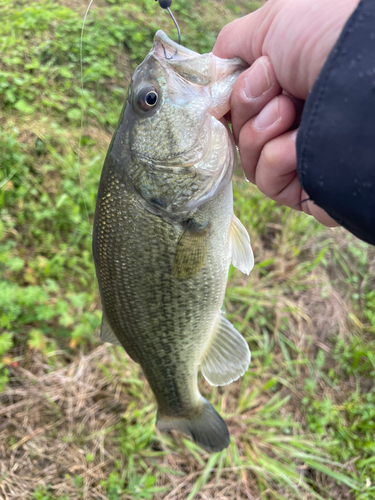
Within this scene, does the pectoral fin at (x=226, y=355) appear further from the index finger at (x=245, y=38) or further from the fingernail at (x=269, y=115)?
the index finger at (x=245, y=38)

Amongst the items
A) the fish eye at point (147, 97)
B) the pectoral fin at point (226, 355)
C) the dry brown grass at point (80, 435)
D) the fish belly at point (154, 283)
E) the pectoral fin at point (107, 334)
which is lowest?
the dry brown grass at point (80, 435)

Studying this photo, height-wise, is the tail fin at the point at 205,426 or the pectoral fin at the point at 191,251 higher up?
the pectoral fin at the point at 191,251

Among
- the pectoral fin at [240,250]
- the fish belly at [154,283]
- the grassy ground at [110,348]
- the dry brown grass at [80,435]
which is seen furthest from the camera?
the grassy ground at [110,348]

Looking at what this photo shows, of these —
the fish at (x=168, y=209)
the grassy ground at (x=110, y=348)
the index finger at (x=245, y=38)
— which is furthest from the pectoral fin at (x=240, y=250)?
the grassy ground at (x=110, y=348)

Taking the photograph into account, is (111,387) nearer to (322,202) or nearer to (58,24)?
(322,202)

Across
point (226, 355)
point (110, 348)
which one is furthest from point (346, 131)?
point (110, 348)
